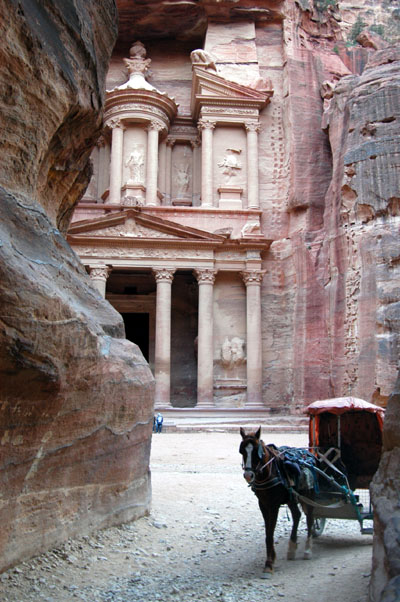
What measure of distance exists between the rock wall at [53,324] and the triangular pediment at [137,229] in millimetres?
17130

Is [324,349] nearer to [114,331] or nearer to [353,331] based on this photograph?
Result: [353,331]

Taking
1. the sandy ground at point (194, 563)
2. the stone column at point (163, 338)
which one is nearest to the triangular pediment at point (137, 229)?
the stone column at point (163, 338)

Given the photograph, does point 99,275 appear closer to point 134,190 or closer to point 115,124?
point 134,190

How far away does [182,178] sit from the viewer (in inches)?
1155

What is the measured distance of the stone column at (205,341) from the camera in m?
23.8

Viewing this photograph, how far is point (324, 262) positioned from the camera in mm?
23078

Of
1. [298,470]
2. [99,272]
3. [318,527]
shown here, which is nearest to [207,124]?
[99,272]

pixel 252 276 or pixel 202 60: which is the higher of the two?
pixel 202 60

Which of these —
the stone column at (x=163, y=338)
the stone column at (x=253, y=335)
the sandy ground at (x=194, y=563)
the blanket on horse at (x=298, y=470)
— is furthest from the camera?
the stone column at (x=253, y=335)

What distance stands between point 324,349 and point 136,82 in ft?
51.0

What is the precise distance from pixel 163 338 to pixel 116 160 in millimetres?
9028

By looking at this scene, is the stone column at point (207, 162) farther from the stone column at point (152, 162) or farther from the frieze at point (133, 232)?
the frieze at point (133, 232)

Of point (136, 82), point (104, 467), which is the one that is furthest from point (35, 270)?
point (136, 82)

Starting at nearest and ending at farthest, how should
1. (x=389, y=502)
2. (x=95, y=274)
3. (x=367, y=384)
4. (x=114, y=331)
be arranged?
(x=389, y=502)
(x=114, y=331)
(x=367, y=384)
(x=95, y=274)
